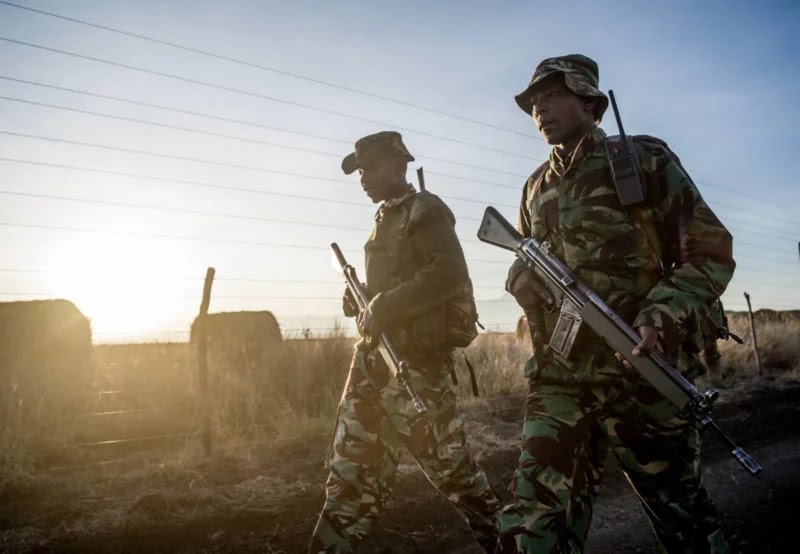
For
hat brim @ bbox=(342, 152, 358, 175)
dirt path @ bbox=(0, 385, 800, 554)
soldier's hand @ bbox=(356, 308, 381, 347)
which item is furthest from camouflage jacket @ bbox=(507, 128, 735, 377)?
dirt path @ bbox=(0, 385, 800, 554)

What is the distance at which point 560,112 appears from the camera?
208 centimetres

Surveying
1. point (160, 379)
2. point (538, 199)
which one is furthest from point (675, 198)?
point (160, 379)

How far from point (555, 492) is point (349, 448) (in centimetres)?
110

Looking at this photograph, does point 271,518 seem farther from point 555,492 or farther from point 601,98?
point 601,98

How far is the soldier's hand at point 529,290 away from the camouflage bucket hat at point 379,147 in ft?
4.03

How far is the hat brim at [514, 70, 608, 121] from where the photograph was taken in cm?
201

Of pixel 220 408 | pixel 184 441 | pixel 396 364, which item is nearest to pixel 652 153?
pixel 396 364

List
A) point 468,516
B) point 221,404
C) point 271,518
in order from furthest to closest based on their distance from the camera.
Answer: point 221,404 < point 271,518 < point 468,516

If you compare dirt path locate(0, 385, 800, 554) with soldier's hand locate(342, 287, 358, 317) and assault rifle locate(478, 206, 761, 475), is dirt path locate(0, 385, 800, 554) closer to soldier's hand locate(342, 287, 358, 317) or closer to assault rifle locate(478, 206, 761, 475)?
soldier's hand locate(342, 287, 358, 317)

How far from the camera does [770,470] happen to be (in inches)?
185

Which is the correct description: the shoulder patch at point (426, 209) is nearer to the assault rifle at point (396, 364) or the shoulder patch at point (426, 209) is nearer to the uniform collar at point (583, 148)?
the assault rifle at point (396, 364)

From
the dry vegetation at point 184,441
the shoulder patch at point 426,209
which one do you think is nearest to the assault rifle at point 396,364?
the shoulder patch at point 426,209

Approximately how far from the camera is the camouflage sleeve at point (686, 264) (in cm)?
168

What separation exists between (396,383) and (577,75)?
1636 millimetres
